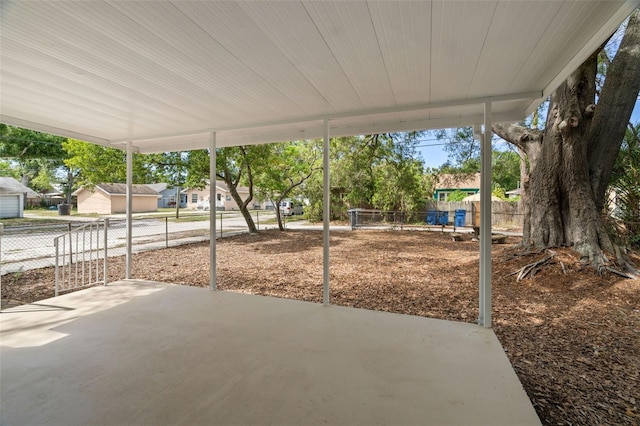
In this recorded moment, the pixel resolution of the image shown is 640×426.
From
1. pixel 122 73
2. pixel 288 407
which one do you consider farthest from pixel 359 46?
pixel 288 407

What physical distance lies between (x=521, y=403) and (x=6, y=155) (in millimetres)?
17179

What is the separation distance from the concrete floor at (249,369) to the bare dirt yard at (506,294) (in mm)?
449

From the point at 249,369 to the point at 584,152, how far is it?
5.89 m

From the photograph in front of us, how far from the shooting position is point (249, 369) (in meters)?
2.04

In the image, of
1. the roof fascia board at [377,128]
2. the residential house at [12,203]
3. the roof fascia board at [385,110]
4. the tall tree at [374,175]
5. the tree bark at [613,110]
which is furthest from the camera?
the residential house at [12,203]

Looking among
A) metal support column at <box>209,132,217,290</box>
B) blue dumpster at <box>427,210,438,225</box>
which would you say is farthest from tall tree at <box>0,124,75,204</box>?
blue dumpster at <box>427,210,438,225</box>

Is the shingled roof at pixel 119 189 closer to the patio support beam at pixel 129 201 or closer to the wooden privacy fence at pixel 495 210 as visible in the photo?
the patio support beam at pixel 129 201

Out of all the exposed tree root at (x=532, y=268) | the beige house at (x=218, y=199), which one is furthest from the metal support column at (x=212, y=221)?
the beige house at (x=218, y=199)

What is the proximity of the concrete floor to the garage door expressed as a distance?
32.0 ft

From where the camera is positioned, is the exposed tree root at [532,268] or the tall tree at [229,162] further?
the tall tree at [229,162]

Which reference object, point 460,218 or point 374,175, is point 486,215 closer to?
point 374,175

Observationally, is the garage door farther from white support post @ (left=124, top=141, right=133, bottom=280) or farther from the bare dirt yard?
white support post @ (left=124, top=141, right=133, bottom=280)

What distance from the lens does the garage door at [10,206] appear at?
968cm

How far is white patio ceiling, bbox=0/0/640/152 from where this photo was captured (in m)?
1.51
